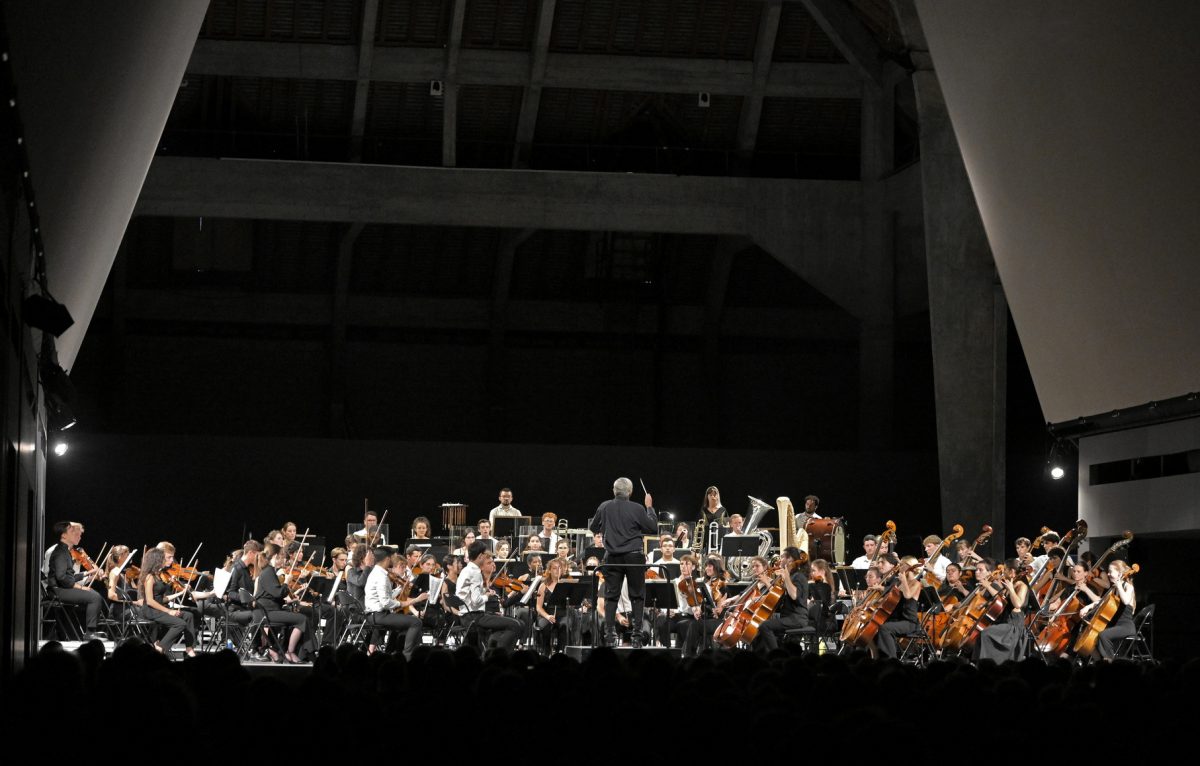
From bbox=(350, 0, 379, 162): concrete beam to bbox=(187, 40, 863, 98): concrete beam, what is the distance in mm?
167

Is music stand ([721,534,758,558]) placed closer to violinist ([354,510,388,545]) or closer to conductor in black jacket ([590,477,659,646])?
conductor in black jacket ([590,477,659,646])

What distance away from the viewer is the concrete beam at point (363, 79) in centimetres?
2131

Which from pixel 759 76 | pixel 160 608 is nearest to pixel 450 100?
pixel 759 76

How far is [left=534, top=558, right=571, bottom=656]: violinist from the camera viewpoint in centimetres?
1309

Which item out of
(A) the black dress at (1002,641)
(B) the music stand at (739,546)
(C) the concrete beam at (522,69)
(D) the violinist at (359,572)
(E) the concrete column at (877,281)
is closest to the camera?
(A) the black dress at (1002,641)

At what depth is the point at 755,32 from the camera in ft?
74.3

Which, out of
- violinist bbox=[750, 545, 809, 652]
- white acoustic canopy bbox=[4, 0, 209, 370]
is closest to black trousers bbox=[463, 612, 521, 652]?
violinist bbox=[750, 545, 809, 652]

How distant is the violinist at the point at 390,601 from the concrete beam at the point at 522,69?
10.7m

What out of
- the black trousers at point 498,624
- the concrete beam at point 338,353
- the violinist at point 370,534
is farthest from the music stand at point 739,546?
the concrete beam at point 338,353

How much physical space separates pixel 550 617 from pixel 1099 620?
189 inches

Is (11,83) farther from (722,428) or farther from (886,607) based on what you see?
(722,428)

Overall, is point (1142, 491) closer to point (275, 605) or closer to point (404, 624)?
point (404, 624)

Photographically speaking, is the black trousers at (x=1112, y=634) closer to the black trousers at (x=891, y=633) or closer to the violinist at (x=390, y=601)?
the black trousers at (x=891, y=633)

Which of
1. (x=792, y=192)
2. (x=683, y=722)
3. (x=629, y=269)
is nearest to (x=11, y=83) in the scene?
(x=683, y=722)
